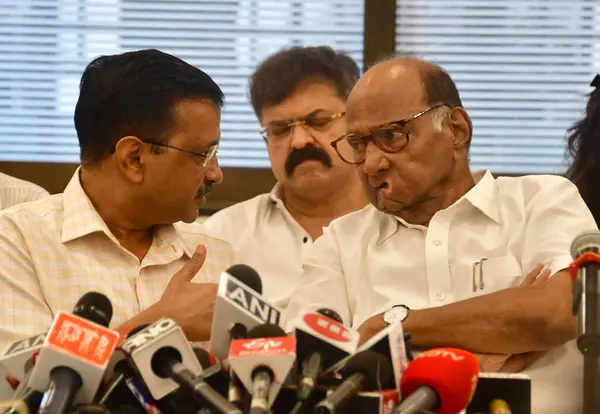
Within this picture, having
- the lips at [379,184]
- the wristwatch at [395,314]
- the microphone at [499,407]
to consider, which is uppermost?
the lips at [379,184]

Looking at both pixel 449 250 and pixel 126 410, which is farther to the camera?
pixel 449 250

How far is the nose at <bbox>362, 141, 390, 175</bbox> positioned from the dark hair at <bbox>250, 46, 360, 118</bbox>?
129 cm

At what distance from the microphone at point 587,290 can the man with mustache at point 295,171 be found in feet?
6.86

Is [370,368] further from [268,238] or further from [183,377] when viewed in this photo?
[268,238]

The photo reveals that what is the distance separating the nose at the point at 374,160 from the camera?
2.66 meters

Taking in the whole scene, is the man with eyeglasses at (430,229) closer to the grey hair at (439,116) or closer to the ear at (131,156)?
the grey hair at (439,116)

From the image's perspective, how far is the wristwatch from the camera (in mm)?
2416

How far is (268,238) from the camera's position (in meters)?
3.79

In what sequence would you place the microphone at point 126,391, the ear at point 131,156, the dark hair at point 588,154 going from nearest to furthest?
1. the microphone at point 126,391
2. the ear at point 131,156
3. the dark hair at point 588,154

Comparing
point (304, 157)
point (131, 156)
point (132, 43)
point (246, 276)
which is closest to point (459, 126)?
point (131, 156)

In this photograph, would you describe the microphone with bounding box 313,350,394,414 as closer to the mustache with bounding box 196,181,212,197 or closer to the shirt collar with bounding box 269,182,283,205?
the mustache with bounding box 196,181,212,197

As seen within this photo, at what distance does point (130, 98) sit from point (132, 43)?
2277 mm

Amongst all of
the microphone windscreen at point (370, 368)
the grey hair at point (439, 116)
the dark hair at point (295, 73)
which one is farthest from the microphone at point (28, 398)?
the dark hair at point (295, 73)

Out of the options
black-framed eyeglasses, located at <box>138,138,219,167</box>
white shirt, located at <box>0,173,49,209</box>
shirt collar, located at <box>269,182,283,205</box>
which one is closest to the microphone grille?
black-framed eyeglasses, located at <box>138,138,219,167</box>
